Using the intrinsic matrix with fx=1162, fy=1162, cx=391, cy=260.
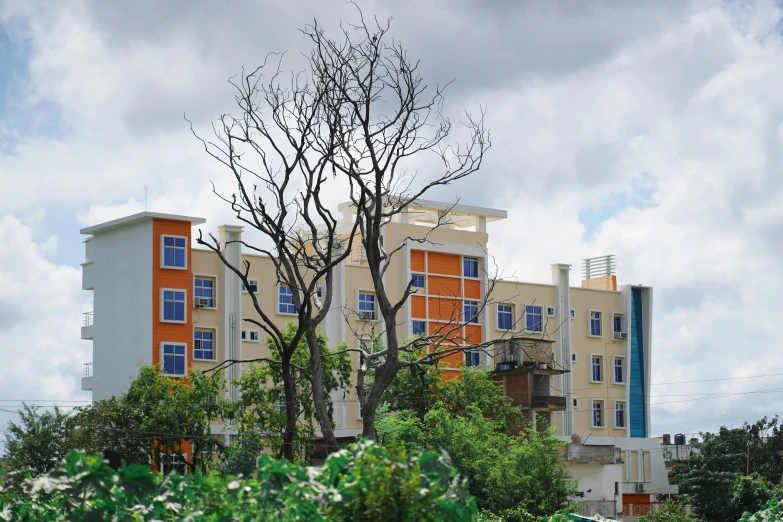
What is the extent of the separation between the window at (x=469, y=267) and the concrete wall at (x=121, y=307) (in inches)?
655

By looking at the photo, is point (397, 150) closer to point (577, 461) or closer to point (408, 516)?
point (577, 461)

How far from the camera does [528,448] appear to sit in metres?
36.8

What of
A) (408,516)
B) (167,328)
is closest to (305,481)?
(408,516)

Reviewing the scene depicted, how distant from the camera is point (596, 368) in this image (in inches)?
2464

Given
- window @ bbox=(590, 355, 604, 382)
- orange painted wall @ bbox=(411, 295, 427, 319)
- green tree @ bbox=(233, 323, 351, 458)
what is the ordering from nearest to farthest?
green tree @ bbox=(233, 323, 351, 458), orange painted wall @ bbox=(411, 295, 427, 319), window @ bbox=(590, 355, 604, 382)

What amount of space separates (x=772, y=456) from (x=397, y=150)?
3427 cm

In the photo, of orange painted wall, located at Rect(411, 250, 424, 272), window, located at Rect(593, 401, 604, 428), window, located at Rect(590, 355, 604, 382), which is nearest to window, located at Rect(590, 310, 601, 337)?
window, located at Rect(590, 355, 604, 382)

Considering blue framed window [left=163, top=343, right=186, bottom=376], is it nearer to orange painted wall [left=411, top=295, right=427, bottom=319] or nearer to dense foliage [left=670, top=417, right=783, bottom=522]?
orange painted wall [left=411, top=295, right=427, bottom=319]

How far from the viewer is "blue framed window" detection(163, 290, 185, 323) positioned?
4875 centimetres

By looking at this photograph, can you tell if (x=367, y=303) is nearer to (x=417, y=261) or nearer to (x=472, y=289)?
(x=417, y=261)

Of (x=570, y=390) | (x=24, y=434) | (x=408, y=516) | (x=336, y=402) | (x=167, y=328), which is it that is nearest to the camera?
(x=408, y=516)

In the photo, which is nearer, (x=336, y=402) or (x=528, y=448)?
(x=528, y=448)

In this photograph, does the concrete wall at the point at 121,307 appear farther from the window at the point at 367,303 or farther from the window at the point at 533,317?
the window at the point at 533,317

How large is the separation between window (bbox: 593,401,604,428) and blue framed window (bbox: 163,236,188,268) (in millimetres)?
24283
